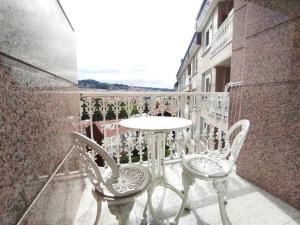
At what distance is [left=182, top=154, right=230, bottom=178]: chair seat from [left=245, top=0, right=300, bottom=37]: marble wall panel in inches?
76.3

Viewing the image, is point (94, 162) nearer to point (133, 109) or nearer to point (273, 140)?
point (133, 109)

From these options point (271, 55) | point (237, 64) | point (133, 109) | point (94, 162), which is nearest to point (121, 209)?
point (94, 162)

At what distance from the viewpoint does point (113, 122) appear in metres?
3.08

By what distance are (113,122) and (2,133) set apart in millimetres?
2368

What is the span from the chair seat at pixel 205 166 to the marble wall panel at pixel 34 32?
60.3 inches

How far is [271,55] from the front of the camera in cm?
235

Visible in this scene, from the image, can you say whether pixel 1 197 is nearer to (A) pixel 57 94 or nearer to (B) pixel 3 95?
(B) pixel 3 95

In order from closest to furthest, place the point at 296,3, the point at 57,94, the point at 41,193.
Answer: the point at 41,193 → the point at 57,94 → the point at 296,3

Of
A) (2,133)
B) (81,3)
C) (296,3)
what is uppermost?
(81,3)

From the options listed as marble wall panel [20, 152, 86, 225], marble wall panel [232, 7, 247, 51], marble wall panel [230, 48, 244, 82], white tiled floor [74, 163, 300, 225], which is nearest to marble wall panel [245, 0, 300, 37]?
marble wall panel [232, 7, 247, 51]

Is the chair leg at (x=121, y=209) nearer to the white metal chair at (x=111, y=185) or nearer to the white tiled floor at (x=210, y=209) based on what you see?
the white metal chair at (x=111, y=185)

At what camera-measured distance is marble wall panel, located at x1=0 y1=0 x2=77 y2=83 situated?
77 centimetres

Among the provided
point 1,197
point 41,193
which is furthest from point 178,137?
point 1,197

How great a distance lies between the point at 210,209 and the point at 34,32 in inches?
95.7
